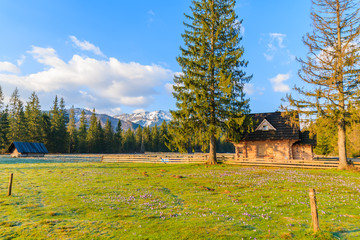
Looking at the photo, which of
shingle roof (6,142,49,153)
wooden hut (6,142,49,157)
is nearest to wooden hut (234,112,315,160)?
wooden hut (6,142,49,157)

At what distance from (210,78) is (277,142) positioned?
14760 millimetres

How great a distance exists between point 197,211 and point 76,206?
18.7 ft

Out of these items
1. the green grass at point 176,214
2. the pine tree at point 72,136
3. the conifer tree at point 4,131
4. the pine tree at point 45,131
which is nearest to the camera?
the green grass at point 176,214

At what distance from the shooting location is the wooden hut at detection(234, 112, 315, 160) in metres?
29.7

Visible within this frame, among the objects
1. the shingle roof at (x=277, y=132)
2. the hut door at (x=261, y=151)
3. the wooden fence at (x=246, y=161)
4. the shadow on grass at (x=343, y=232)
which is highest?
the shingle roof at (x=277, y=132)

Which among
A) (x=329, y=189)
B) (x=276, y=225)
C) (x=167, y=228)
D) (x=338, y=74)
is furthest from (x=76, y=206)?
(x=338, y=74)

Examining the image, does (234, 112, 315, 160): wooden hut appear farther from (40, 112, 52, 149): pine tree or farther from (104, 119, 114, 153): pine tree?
(104, 119, 114, 153): pine tree

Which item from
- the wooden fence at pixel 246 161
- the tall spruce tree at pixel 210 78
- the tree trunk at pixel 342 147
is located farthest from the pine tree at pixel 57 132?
the tree trunk at pixel 342 147

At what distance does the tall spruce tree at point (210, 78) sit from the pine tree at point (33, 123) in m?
67.4

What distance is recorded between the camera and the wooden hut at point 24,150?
156ft

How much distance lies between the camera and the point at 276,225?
6859 millimetres

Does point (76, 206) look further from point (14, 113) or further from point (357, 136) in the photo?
point (14, 113)

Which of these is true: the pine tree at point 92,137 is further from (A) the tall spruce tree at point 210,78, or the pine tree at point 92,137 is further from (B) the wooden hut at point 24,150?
(A) the tall spruce tree at point 210,78

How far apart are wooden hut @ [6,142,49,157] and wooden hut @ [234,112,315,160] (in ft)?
168
